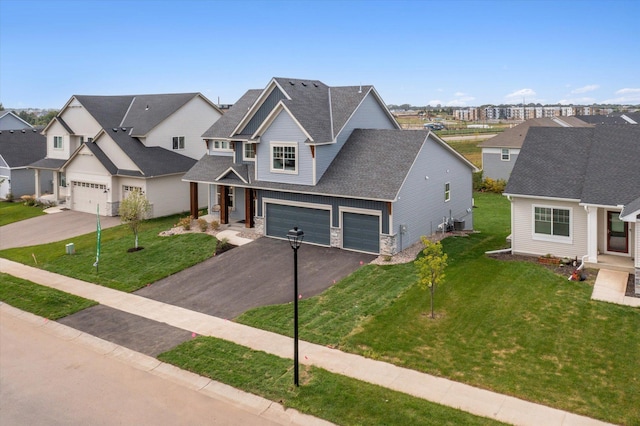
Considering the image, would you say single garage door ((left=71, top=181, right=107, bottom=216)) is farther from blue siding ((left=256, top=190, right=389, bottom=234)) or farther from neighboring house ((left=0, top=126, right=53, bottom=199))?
blue siding ((left=256, top=190, right=389, bottom=234))

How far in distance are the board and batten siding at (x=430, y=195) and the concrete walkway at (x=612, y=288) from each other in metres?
8.17

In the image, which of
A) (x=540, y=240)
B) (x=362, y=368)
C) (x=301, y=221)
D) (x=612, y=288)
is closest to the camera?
(x=362, y=368)

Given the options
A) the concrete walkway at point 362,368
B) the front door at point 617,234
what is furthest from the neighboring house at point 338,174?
the concrete walkway at point 362,368

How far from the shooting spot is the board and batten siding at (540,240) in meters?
20.7

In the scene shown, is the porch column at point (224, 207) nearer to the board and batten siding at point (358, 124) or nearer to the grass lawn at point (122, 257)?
the grass lawn at point (122, 257)

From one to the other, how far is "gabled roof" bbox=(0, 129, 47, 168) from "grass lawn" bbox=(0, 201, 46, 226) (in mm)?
5081

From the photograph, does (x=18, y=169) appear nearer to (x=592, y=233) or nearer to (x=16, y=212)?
(x=16, y=212)

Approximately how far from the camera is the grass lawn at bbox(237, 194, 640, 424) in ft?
40.2

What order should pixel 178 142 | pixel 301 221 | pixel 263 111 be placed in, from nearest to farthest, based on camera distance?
pixel 301 221 < pixel 263 111 < pixel 178 142

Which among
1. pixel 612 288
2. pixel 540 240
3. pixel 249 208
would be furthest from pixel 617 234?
pixel 249 208

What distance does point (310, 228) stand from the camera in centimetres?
2556

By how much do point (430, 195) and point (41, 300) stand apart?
18078 millimetres

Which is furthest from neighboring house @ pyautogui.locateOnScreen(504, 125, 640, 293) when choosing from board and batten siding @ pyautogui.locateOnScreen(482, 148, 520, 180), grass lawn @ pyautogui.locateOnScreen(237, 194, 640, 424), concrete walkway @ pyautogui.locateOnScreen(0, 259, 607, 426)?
board and batten siding @ pyautogui.locateOnScreen(482, 148, 520, 180)

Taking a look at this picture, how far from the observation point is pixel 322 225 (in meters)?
25.0
